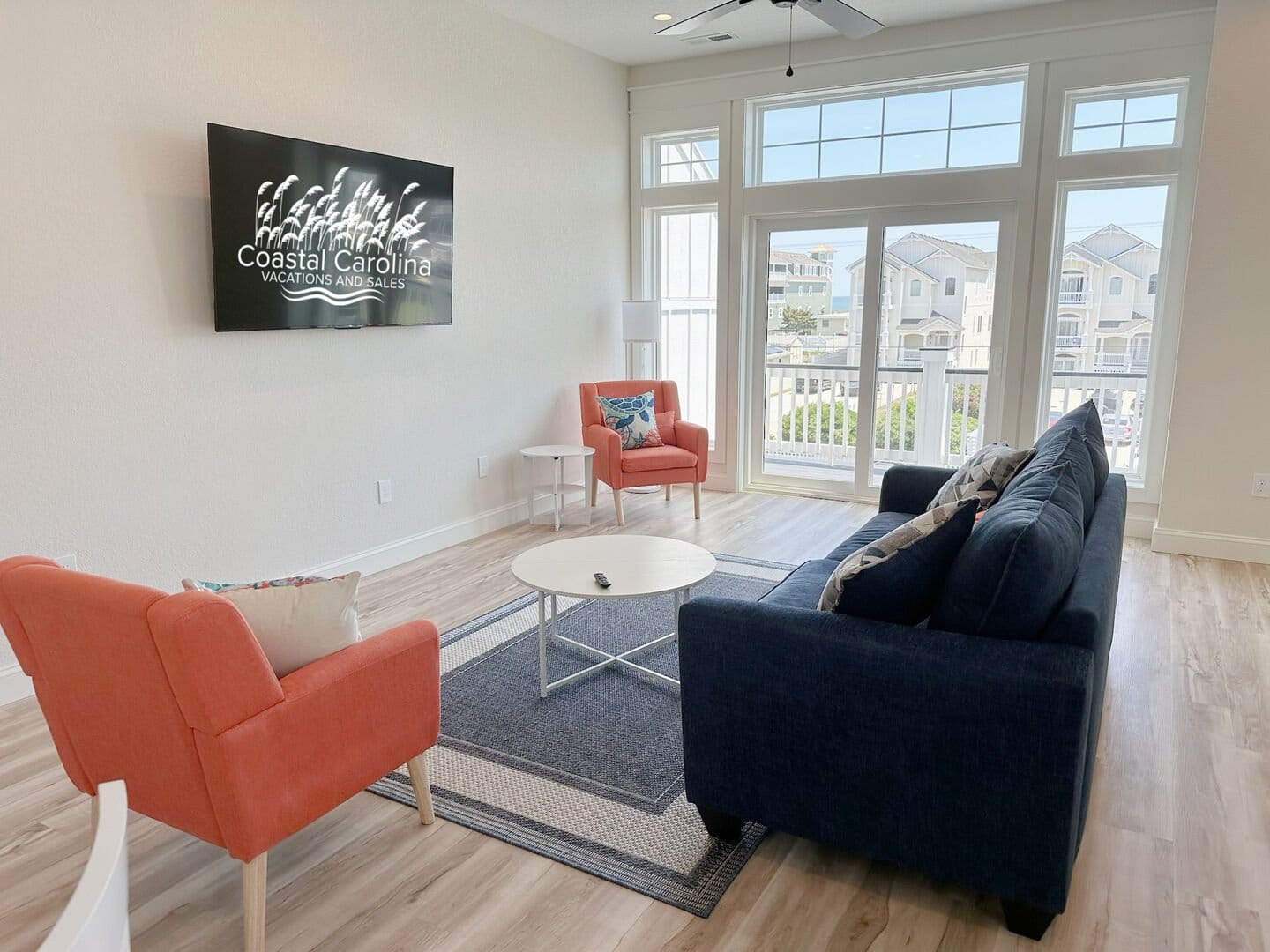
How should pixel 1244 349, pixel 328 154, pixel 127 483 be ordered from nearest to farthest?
pixel 127 483 → pixel 328 154 → pixel 1244 349

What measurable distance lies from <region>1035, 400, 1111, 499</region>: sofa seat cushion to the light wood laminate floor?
0.81 meters

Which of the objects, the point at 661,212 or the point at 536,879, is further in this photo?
the point at 661,212

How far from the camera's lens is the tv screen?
3606 mm

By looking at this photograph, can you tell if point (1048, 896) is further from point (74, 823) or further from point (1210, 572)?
point (1210, 572)

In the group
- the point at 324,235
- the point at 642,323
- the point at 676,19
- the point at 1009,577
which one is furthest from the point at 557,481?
the point at 1009,577

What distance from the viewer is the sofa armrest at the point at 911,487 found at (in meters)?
3.87

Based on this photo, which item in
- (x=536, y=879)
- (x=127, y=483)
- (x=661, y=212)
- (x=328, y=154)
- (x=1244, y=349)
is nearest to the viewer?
(x=536, y=879)

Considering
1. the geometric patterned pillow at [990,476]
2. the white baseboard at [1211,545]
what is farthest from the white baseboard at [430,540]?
the white baseboard at [1211,545]

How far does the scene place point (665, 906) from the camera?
6.81 feet

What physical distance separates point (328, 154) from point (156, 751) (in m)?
2.91

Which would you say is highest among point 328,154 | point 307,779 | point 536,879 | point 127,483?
point 328,154

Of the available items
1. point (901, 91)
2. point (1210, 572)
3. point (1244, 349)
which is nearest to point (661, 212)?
point (901, 91)

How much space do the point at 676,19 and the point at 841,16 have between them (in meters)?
1.75

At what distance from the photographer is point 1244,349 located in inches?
175
